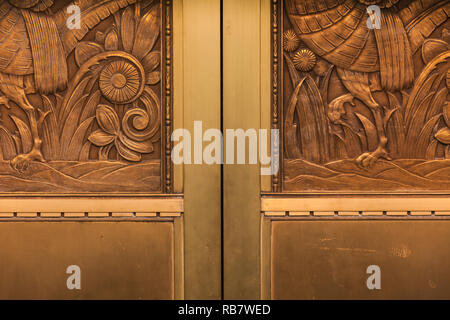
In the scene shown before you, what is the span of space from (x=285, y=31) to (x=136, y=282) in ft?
5.08

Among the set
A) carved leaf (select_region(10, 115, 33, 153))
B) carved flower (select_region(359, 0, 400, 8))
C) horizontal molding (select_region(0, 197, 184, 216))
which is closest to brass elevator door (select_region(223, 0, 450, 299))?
carved flower (select_region(359, 0, 400, 8))

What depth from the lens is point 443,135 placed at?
1.92 m

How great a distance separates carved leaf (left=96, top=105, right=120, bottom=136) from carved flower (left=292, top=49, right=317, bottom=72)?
101 cm

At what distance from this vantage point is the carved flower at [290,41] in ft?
6.22

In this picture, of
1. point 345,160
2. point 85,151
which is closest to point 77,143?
point 85,151

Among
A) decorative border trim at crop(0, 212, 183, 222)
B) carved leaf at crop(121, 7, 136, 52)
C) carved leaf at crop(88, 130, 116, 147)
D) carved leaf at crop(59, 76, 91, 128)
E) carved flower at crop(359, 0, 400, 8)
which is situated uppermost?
carved flower at crop(359, 0, 400, 8)

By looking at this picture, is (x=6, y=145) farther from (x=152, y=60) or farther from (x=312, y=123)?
(x=312, y=123)

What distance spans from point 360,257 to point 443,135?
0.79 m

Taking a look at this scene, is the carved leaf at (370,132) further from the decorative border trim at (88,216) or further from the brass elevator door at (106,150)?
the decorative border trim at (88,216)

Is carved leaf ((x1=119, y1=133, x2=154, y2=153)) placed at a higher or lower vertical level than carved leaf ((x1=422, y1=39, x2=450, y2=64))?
lower

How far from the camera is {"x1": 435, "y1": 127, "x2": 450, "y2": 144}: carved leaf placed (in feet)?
6.29

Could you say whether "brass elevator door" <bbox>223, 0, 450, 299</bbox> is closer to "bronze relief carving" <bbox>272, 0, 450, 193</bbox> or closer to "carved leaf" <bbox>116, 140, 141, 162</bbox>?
"bronze relief carving" <bbox>272, 0, 450, 193</bbox>

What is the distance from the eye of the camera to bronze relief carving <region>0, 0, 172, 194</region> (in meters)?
1.88
